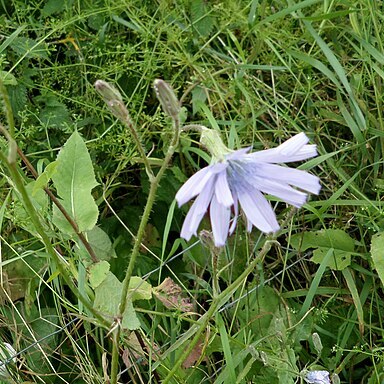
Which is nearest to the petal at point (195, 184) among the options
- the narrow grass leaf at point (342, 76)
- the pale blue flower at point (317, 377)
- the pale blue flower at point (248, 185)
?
the pale blue flower at point (248, 185)

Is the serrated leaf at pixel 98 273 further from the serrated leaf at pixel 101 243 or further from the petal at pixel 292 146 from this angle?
the petal at pixel 292 146

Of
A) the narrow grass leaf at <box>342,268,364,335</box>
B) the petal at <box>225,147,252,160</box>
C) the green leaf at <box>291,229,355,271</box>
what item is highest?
the petal at <box>225,147,252,160</box>

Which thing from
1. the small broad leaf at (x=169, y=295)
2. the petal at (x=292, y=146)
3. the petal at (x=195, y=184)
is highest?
the petal at (x=195, y=184)

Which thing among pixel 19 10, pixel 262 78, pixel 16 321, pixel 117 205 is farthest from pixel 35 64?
pixel 16 321

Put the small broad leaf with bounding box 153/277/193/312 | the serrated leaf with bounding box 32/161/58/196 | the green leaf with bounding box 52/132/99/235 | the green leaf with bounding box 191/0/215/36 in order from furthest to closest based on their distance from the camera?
1. the green leaf with bounding box 191/0/215/36
2. the small broad leaf with bounding box 153/277/193/312
3. the green leaf with bounding box 52/132/99/235
4. the serrated leaf with bounding box 32/161/58/196

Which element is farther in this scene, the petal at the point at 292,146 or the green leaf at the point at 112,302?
the green leaf at the point at 112,302

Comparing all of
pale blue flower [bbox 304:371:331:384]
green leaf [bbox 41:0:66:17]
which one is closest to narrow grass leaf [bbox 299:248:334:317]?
pale blue flower [bbox 304:371:331:384]

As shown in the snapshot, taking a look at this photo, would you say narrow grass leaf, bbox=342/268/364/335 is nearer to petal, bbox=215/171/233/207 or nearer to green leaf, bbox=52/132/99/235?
green leaf, bbox=52/132/99/235
